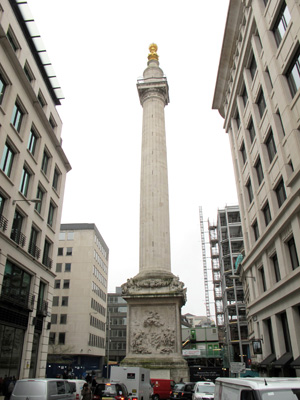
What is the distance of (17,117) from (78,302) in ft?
158

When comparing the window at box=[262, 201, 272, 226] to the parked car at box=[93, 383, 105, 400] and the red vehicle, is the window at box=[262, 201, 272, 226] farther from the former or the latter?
the parked car at box=[93, 383, 105, 400]

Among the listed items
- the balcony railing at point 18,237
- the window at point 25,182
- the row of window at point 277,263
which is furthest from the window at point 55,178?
the row of window at point 277,263

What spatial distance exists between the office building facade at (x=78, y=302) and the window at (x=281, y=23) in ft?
184

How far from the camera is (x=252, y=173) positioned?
28781mm

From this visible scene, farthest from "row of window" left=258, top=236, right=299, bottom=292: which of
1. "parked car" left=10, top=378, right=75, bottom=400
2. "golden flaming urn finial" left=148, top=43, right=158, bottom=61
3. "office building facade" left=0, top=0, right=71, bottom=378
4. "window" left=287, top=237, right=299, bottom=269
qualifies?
"golden flaming urn finial" left=148, top=43, right=158, bottom=61

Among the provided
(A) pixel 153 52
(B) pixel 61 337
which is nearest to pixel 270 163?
(A) pixel 153 52

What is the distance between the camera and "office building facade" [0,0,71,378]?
23047mm

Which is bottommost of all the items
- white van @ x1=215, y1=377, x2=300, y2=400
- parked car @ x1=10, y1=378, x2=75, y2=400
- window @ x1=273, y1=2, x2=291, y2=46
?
parked car @ x1=10, y1=378, x2=75, y2=400

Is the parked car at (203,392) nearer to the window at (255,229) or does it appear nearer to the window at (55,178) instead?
the window at (255,229)

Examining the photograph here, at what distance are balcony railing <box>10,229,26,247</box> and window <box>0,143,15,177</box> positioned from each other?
4172mm

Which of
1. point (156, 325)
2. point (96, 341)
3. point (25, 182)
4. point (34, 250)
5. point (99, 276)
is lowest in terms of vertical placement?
point (156, 325)

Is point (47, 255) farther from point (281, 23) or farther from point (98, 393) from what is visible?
point (281, 23)

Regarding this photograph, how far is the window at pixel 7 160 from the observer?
77.9 feet

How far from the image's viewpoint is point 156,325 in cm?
3153
